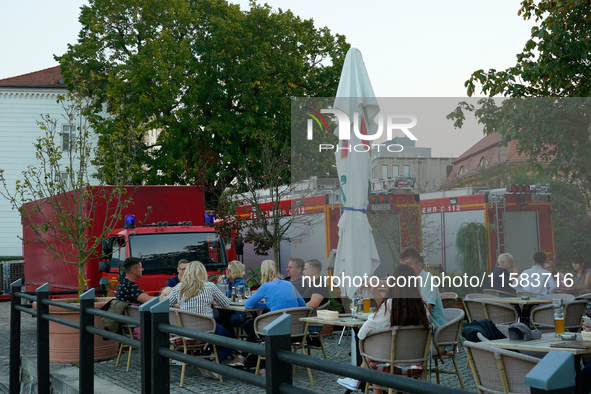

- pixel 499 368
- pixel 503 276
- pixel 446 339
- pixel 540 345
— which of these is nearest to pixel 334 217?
pixel 503 276

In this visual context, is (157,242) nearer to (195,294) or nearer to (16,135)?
(195,294)

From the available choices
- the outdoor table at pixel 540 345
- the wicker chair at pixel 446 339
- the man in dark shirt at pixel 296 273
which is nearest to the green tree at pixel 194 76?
the man in dark shirt at pixel 296 273

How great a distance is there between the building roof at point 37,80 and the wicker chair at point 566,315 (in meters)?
38.0

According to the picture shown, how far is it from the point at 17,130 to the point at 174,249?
1312 inches

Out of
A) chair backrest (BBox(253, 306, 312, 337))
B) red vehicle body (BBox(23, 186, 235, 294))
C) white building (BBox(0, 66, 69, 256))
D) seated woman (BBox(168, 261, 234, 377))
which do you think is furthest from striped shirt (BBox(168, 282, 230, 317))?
white building (BBox(0, 66, 69, 256))

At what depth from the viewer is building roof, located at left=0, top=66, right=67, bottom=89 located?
4138cm

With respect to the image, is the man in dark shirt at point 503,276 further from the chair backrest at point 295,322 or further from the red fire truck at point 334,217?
the chair backrest at point 295,322

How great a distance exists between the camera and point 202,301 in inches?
324

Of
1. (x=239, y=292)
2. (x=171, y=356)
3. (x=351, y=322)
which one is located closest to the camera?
(x=171, y=356)

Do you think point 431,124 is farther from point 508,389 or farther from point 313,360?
point 313,360

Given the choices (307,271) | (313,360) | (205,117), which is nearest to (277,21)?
(205,117)

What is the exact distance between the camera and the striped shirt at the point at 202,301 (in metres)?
8.17

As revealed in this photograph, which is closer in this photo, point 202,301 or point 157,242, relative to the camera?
point 202,301

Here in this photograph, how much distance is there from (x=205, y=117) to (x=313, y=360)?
24.3m
